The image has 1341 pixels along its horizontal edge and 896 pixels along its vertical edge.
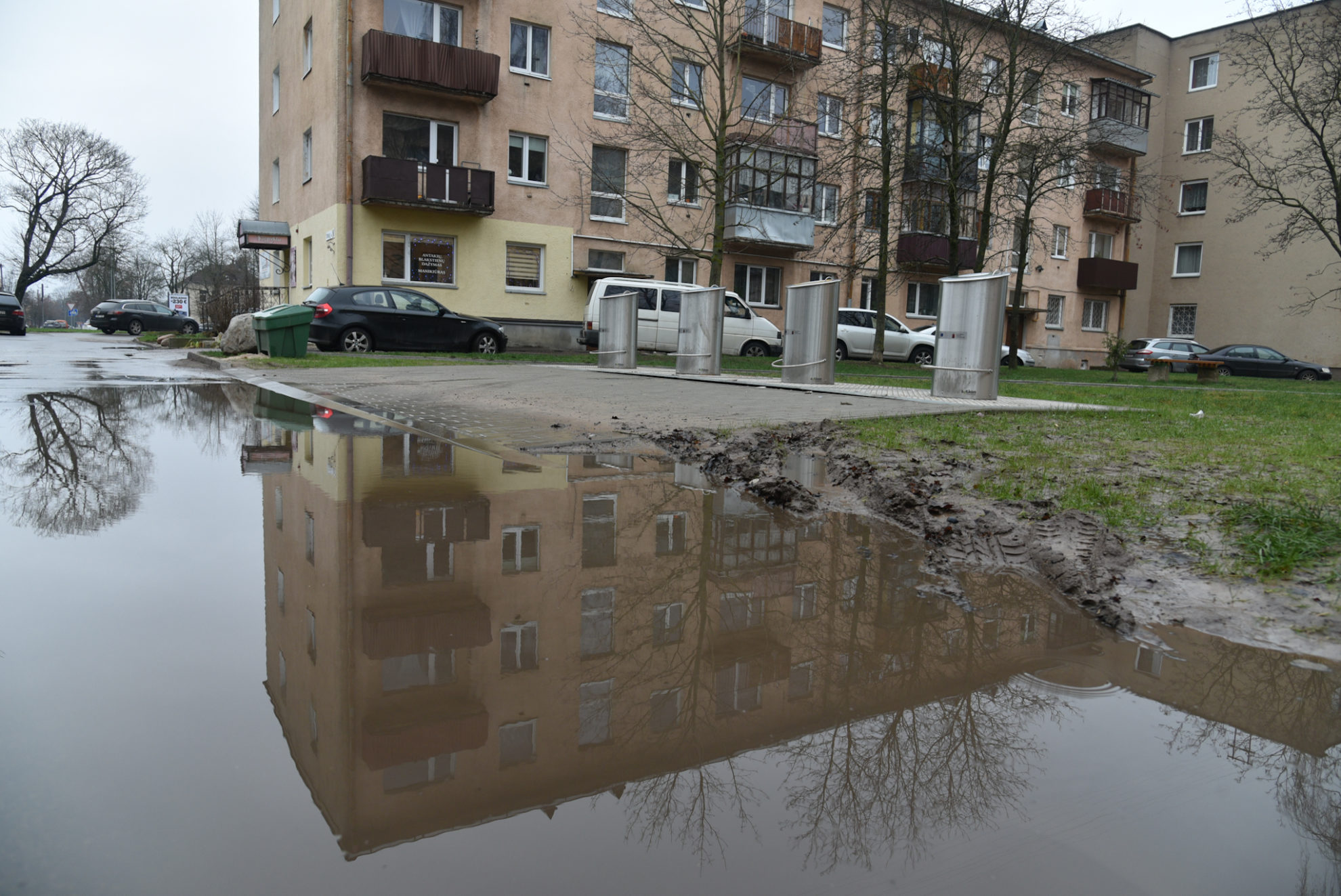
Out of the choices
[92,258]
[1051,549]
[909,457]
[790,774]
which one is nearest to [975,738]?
[790,774]

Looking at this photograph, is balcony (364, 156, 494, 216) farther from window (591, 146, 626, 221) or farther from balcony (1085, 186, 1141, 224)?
balcony (1085, 186, 1141, 224)

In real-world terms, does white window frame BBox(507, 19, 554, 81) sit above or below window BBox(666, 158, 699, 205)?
above

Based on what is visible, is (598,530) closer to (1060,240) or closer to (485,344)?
(485,344)

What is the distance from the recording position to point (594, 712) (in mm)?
2250

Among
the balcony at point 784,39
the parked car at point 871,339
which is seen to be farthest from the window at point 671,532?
the balcony at point 784,39

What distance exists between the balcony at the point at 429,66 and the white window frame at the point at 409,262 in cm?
400

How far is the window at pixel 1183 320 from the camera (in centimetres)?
4381

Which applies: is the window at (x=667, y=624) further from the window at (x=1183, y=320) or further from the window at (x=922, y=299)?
the window at (x=1183, y=320)

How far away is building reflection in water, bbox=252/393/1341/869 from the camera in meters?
1.89

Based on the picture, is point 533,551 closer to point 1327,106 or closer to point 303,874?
point 303,874

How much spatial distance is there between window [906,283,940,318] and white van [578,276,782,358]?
→ 1207 centimetres

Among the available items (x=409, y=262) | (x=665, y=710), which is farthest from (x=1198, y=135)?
(x=665, y=710)

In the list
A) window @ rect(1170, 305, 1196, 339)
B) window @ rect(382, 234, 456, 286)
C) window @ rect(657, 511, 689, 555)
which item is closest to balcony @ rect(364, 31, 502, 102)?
window @ rect(382, 234, 456, 286)

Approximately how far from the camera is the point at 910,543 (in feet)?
13.1
